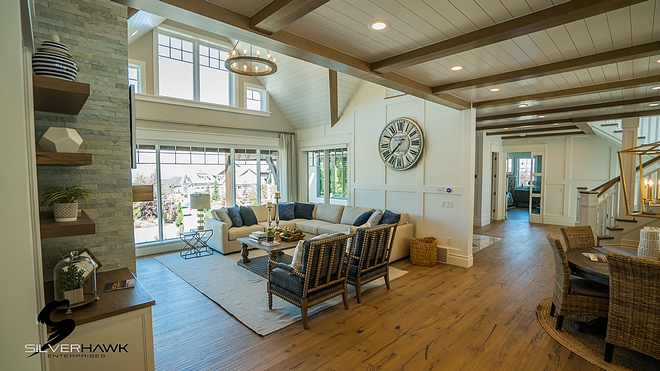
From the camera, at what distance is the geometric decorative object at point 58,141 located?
162 centimetres

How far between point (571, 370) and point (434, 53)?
284cm

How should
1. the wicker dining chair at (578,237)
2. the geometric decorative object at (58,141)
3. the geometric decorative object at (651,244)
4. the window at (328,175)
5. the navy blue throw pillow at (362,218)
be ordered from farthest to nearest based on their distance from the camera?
the window at (328,175) < the navy blue throw pillow at (362,218) < the wicker dining chair at (578,237) < the geometric decorative object at (651,244) < the geometric decorative object at (58,141)

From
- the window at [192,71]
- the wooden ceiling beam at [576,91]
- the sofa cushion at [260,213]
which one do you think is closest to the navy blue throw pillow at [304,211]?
the sofa cushion at [260,213]

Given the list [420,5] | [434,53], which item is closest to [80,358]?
[420,5]

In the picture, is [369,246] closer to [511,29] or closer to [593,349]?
[593,349]

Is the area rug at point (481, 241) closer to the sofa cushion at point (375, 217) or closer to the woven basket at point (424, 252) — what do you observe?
the woven basket at point (424, 252)

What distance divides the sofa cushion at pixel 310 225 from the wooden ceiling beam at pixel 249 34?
3593 millimetres

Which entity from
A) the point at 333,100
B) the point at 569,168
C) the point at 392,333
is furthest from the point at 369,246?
the point at 569,168

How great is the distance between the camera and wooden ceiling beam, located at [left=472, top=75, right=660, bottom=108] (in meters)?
3.63

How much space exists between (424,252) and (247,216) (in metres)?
3.61

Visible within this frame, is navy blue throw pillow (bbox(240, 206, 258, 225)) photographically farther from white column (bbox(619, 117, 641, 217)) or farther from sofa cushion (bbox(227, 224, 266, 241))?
A: white column (bbox(619, 117, 641, 217))

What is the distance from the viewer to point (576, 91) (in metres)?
4.10

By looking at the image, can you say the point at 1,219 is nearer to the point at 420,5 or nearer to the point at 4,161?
the point at 4,161

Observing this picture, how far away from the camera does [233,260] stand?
547 centimetres
